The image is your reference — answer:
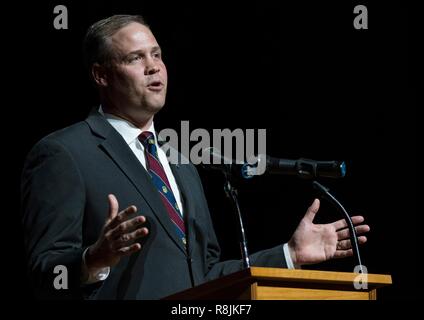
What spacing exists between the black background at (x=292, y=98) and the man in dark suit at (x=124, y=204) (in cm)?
94

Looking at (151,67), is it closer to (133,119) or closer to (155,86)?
(155,86)

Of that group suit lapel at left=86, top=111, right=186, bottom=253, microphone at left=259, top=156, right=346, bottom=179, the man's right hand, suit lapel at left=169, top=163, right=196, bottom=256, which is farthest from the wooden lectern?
suit lapel at left=169, top=163, right=196, bottom=256

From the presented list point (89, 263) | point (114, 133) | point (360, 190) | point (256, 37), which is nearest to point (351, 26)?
point (256, 37)

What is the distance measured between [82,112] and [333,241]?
1.82 m

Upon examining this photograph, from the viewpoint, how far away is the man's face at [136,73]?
9.31 feet

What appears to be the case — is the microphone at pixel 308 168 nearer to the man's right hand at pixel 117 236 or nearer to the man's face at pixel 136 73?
the man's right hand at pixel 117 236

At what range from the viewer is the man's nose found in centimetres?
285

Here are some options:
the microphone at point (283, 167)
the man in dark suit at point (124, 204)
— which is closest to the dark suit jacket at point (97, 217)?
the man in dark suit at point (124, 204)

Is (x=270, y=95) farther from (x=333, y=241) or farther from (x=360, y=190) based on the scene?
(x=333, y=241)

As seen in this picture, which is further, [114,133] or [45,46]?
[45,46]

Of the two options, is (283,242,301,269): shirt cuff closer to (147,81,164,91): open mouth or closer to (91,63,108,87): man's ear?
(147,81,164,91): open mouth

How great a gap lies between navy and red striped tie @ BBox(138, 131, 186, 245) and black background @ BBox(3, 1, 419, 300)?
1048 mm

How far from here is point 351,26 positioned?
3977mm

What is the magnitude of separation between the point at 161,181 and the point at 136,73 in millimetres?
431
